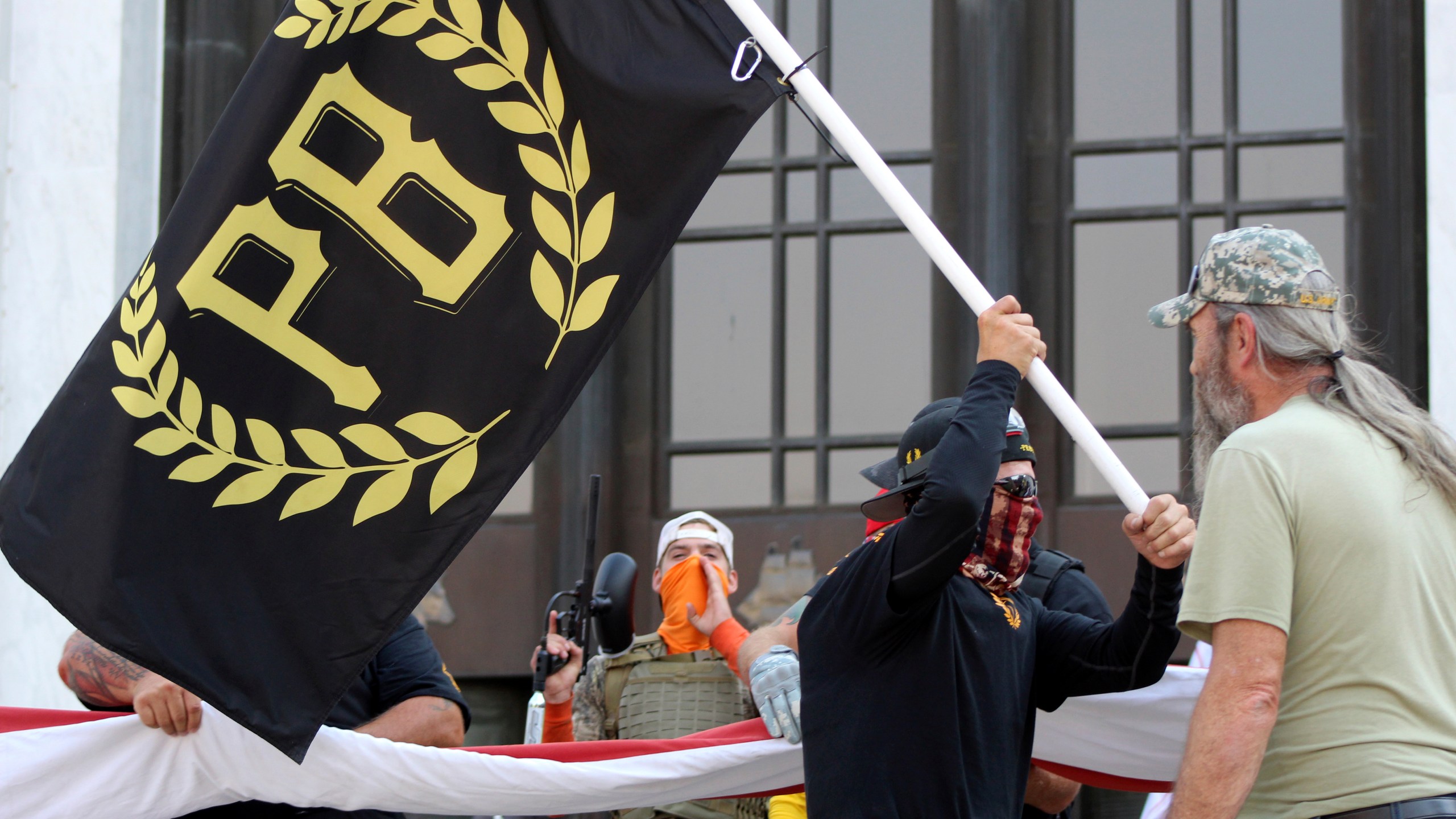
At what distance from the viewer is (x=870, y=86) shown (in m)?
6.84

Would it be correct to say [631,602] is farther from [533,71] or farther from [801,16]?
[801,16]

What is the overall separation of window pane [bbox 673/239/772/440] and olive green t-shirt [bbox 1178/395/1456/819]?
14.2 feet

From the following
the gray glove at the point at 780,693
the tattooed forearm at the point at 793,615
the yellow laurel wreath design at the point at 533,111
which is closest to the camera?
the yellow laurel wreath design at the point at 533,111

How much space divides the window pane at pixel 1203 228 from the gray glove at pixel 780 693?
3634mm

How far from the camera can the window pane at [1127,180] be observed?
6465 mm

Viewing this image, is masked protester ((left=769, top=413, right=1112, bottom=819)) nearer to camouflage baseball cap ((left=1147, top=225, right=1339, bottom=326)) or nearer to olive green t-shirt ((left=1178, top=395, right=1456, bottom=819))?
camouflage baseball cap ((left=1147, top=225, right=1339, bottom=326))

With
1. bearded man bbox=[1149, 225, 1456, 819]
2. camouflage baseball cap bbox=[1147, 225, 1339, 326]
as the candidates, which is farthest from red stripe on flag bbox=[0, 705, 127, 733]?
camouflage baseball cap bbox=[1147, 225, 1339, 326]

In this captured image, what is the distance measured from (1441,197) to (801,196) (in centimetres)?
270

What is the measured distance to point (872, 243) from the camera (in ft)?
22.0

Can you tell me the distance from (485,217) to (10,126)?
482 cm

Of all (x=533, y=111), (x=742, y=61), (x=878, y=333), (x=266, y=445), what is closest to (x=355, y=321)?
(x=266, y=445)

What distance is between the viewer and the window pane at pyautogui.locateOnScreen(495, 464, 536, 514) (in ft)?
22.9

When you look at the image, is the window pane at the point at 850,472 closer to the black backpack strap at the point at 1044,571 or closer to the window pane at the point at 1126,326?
the window pane at the point at 1126,326

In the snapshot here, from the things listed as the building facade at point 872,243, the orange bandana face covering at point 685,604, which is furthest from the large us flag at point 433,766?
the building facade at point 872,243
